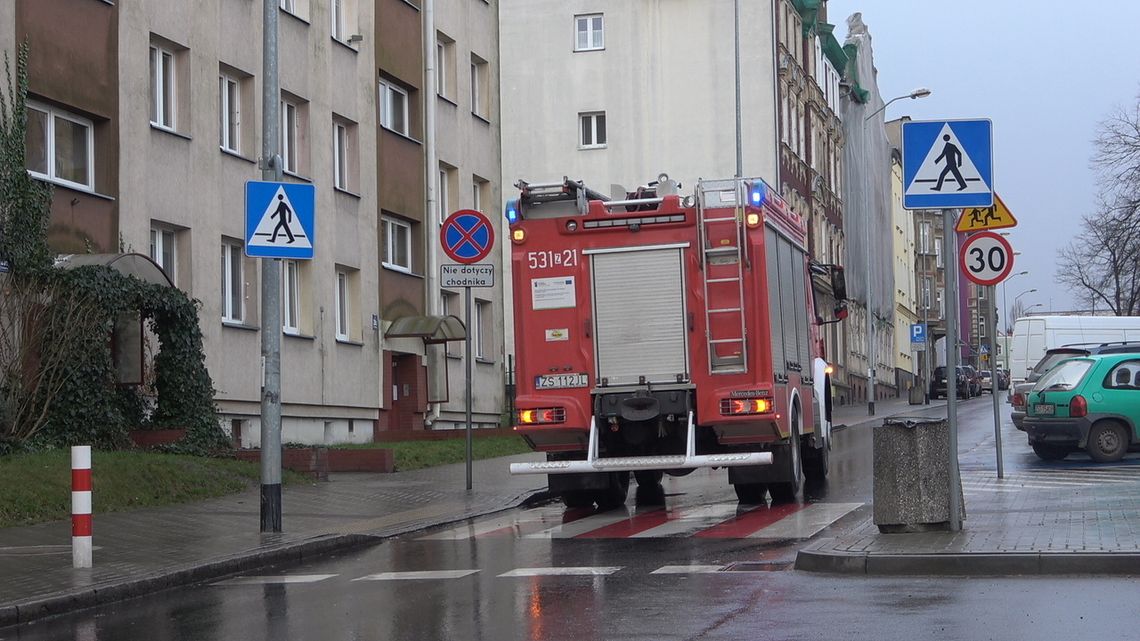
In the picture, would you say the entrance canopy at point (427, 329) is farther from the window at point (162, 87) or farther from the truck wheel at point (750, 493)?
the truck wheel at point (750, 493)

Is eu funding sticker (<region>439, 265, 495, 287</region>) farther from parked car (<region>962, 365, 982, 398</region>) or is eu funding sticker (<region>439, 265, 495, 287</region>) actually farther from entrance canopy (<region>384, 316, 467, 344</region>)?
parked car (<region>962, 365, 982, 398</region>)

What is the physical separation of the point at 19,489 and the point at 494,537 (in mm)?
4842

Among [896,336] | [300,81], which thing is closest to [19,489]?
[300,81]

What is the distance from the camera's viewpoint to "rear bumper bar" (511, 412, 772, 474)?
15609 millimetres

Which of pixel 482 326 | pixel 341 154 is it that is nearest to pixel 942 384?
pixel 482 326

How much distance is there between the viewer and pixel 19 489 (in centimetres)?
1570

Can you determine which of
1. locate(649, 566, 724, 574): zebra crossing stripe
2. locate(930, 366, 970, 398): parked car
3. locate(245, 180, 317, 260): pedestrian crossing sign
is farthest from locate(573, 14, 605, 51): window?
locate(649, 566, 724, 574): zebra crossing stripe

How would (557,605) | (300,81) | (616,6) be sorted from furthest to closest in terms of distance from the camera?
1. (616,6)
2. (300,81)
3. (557,605)

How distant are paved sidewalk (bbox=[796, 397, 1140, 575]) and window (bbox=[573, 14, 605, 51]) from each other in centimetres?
3791

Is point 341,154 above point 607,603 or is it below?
above

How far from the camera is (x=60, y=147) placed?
2230cm

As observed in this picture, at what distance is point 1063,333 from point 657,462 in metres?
31.3

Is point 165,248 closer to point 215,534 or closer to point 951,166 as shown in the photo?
point 215,534

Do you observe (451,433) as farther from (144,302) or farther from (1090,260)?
(1090,260)
